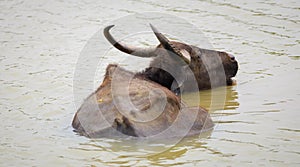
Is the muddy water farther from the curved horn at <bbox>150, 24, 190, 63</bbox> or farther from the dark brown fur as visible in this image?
the curved horn at <bbox>150, 24, 190, 63</bbox>

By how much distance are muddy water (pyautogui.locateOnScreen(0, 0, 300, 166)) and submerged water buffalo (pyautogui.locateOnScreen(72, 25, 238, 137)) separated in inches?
4.9

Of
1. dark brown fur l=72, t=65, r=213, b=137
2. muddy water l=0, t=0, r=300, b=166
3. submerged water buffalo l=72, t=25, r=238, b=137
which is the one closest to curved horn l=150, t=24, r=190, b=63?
submerged water buffalo l=72, t=25, r=238, b=137

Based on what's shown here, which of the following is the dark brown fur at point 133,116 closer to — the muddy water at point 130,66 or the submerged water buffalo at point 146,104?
the submerged water buffalo at point 146,104

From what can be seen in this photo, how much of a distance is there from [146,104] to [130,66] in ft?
9.59

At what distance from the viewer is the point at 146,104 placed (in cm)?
627

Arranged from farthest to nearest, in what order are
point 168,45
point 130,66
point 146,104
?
point 130,66 → point 168,45 → point 146,104

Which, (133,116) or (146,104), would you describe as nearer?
(133,116)

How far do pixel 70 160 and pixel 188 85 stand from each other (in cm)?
242

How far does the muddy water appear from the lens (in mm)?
5992

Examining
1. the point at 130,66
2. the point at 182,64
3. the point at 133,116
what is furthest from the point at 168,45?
the point at 130,66

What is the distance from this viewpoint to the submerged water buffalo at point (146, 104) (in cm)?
612

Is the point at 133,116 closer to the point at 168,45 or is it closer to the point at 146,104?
the point at 146,104

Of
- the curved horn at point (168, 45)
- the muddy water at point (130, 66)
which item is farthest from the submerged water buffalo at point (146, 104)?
the muddy water at point (130, 66)

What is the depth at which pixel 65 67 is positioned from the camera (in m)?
9.28
